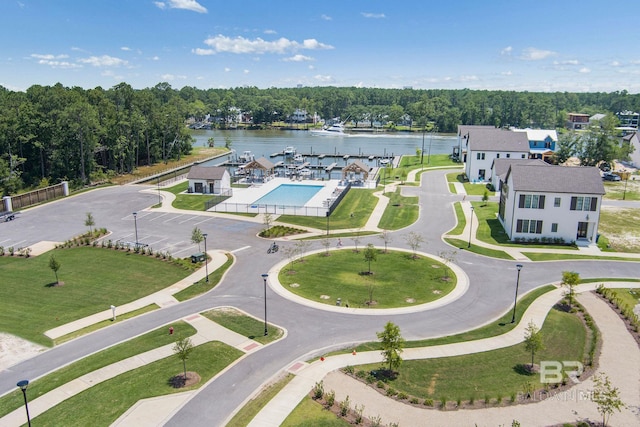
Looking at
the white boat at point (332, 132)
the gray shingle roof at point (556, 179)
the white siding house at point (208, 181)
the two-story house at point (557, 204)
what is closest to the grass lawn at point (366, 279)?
the two-story house at point (557, 204)

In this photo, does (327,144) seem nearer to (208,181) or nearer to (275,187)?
(275,187)

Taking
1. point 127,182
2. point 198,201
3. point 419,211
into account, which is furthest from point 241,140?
point 419,211

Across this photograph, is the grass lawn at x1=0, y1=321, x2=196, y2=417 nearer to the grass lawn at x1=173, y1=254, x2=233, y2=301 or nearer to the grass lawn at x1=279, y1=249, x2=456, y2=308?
the grass lawn at x1=173, y1=254, x2=233, y2=301

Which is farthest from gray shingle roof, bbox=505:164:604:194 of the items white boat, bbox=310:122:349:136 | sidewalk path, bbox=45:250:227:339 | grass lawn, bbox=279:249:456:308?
white boat, bbox=310:122:349:136

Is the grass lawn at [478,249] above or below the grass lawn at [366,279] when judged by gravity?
above

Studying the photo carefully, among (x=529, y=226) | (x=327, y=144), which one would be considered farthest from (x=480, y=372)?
(x=327, y=144)

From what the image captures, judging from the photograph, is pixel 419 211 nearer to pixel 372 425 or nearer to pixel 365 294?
pixel 365 294

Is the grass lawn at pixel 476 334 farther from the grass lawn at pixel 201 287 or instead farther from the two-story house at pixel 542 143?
the two-story house at pixel 542 143
